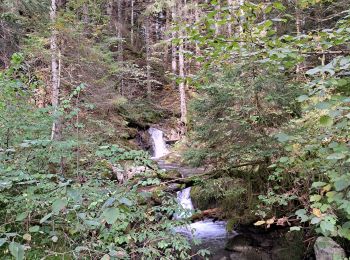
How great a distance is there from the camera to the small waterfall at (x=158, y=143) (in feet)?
47.4

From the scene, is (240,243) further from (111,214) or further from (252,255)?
(111,214)

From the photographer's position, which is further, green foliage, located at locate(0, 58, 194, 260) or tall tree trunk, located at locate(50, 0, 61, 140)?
tall tree trunk, located at locate(50, 0, 61, 140)

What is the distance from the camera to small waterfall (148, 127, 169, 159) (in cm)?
1445

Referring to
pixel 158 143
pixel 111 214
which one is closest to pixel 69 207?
pixel 111 214

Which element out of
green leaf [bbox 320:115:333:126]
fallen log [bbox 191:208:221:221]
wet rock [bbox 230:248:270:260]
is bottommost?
wet rock [bbox 230:248:270:260]

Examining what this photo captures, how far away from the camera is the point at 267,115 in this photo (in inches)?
213

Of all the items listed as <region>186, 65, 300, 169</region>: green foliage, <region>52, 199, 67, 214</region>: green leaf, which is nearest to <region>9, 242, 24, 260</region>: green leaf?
<region>52, 199, 67, 214</region>: green leaf

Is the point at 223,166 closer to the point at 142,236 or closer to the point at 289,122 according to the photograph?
the point at 289,122

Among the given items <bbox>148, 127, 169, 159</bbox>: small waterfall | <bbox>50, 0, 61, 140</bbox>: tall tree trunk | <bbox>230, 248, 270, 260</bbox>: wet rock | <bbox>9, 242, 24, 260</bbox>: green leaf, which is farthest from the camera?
<bbox>148, 127, 169, 159</bbox>: small waterfall

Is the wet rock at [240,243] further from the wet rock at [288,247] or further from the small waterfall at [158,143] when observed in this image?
the small waterfall at [158,143]

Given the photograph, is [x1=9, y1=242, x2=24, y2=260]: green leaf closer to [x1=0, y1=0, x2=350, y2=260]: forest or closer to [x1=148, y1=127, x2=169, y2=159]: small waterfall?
[x1=0, y1=0, x2=350, y2=260]: forest

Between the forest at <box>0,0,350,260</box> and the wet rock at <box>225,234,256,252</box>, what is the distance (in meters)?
0.02

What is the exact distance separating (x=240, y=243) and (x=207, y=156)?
2098 mm

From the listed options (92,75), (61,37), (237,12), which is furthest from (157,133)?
(237,12)
